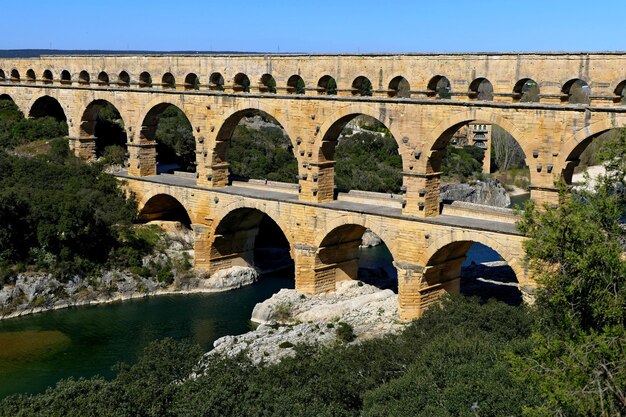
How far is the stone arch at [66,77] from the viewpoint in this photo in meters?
39.7

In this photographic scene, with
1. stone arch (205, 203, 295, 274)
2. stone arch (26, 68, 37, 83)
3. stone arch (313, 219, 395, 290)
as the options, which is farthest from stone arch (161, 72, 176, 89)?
stone arch (26, 68, 37, 83)

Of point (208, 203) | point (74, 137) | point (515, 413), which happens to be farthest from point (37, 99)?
point (515, 413)

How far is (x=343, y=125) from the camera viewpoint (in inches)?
1083

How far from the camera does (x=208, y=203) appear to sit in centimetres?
3138

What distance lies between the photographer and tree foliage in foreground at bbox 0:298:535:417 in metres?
14.5

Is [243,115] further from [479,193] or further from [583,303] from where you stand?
[479,193]

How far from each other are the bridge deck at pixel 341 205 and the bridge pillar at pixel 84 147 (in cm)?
324

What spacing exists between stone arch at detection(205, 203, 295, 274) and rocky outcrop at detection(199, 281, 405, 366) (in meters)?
3.73

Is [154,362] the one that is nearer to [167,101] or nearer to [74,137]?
[167,101]

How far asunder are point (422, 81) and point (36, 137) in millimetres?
24101

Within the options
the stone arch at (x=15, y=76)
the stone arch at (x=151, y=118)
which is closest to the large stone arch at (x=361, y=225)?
the stone arch at (x=151, y=118)

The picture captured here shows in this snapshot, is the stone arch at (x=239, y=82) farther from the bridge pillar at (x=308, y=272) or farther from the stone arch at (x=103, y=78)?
the stone arch at (x=103, y=78)

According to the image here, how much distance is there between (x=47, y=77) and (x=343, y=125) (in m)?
21.3

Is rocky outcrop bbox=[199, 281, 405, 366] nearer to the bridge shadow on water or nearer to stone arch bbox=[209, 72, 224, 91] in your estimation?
the bridge shadow on water
